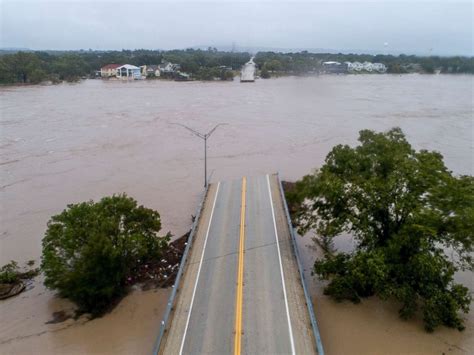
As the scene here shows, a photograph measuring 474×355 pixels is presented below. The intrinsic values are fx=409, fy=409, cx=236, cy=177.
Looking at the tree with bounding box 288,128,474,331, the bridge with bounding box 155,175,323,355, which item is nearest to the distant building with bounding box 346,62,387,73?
the bridge with bounding box 155,175,323,355

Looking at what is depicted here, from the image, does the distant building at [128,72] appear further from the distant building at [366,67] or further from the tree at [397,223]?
the tree at [397,223]

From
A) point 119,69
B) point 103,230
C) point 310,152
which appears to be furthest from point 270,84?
point 103,230

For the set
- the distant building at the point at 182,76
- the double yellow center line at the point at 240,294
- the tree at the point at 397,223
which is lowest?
the double yellow center line at the point at 240,294

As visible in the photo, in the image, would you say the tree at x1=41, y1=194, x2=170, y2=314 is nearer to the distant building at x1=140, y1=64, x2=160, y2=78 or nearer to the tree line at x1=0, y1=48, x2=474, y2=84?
the tree line at x1=0, y1=48, x2=474, y2=84

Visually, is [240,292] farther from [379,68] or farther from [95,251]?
[379,68]

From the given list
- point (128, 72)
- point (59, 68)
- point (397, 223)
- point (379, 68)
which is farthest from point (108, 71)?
point (397, 223)

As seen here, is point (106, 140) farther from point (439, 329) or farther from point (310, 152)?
point (439, 329)

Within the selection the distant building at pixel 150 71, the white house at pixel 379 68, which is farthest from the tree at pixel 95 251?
the white house at pixel 379 68
